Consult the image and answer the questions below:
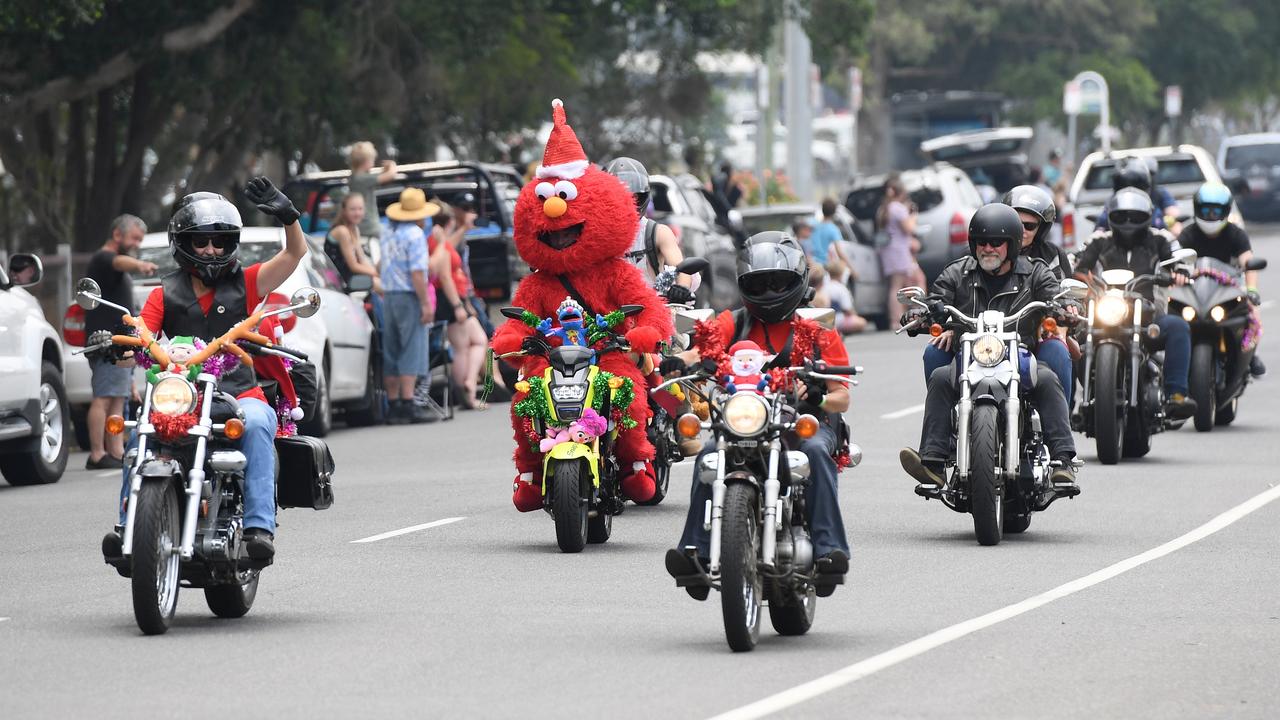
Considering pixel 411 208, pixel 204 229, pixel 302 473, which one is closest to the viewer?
pixel 204 229

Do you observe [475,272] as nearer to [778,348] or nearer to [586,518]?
[586,518]

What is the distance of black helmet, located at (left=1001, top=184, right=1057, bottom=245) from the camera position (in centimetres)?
1343

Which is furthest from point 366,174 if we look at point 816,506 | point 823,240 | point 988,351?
point 816,506

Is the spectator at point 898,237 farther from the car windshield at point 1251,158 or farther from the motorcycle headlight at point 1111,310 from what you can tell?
the car windshield at point 1251,158

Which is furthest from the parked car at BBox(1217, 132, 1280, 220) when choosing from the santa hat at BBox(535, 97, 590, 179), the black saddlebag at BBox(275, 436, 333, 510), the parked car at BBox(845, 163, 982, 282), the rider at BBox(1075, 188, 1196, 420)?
the black saddlebag at BBox(275, 436, 333, 510)

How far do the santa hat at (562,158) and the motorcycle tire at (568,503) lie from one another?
55.4 inches

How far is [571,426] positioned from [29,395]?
5.36 metres

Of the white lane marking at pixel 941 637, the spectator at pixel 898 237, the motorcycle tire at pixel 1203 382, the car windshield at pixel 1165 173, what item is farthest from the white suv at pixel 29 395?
the car windshield at pixel 1165 173

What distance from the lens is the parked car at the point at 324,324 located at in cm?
1883

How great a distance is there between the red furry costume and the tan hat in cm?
763

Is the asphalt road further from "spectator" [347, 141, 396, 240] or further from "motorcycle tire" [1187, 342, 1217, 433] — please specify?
"spectator" [347, 141, 396, 240]

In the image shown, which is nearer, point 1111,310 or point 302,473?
point 302,473

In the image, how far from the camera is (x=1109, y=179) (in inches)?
1296

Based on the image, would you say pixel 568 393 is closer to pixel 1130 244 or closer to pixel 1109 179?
pixel 1130 244
